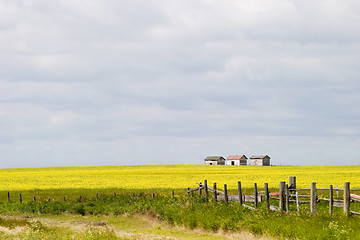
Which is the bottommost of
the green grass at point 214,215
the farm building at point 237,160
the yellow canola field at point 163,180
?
the farm building at point 237,160

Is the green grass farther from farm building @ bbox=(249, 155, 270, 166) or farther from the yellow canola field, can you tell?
farm building @ bbox=(249, 155, 270, 166)

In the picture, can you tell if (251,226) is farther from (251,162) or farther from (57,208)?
(251,162)

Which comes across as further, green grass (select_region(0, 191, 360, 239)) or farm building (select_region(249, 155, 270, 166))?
farm building (select_region(249, 155, 270, 166))

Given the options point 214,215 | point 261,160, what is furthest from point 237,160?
point 214,215

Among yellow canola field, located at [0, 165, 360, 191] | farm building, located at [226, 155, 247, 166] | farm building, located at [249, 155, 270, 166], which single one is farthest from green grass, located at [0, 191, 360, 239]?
farm building, located at [226, 155, 247, 166]

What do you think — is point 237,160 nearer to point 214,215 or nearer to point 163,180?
point 163,180

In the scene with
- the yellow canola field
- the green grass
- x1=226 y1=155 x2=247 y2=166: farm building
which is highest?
the green grass

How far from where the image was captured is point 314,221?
20.0 m

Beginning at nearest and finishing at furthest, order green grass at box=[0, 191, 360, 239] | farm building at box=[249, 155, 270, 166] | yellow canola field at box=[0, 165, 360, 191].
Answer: green grass at box=[0, 191, 360, 239] < yellow canola field at box=[0, 165, 360, 191] < farm building at box=[249, 155, 270, 166]

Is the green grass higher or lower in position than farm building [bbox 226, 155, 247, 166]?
higher

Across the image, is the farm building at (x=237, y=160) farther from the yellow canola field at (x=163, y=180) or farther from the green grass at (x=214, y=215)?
the green grass at (x=214, y=215)

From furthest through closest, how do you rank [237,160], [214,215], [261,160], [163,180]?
[237,160] → [261,160] → [163,180] → [214,215]

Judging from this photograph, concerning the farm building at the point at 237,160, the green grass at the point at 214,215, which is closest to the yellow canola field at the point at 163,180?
the green grass at the point at 214,215

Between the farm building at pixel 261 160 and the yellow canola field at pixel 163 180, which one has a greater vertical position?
the yellow canola field at pixel 163 180
